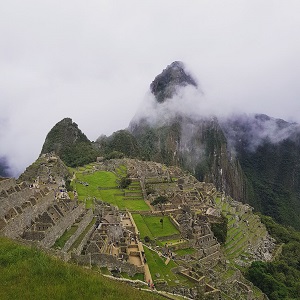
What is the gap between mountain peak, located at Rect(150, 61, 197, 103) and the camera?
164625 mm

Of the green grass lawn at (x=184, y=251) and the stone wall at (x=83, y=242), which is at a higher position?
the stone wall at (x=83, y=242)

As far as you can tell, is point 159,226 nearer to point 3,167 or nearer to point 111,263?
point 111,263

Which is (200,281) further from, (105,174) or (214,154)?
(214,154)

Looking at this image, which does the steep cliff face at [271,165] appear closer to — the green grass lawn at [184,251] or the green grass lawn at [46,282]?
the green grass lawn at [184,251]

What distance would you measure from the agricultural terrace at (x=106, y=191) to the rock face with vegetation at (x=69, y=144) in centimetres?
2183

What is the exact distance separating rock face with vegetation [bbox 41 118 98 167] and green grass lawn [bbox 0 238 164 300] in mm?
68538

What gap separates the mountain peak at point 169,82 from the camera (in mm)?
164625

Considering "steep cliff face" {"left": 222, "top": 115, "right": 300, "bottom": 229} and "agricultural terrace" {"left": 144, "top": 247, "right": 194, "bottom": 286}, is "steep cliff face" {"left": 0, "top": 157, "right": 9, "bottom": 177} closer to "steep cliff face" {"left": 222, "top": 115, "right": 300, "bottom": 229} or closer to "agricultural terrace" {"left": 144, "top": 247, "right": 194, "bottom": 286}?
"agricultural terrace" {"left": 144, "top": 247, "right": 194, "bottom": 286}

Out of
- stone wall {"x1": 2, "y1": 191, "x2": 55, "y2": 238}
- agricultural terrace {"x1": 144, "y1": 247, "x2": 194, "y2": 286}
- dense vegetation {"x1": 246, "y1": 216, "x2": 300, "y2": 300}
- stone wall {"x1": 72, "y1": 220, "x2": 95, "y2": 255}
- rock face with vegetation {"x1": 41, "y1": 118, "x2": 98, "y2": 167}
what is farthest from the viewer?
A: rock face with vegetation {"x1": 41, "y1": 118, "x2": 98, "y2": 167}

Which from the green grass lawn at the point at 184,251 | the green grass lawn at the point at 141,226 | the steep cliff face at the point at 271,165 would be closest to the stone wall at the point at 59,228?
the green grass lawn at the point at 141,226

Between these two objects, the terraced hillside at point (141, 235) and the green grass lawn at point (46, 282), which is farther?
the terraced hillside at point (141, 235)

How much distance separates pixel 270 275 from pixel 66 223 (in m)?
21.4

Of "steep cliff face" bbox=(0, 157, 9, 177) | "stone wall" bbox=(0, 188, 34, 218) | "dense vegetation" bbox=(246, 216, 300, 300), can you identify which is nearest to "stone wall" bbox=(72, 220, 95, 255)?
"stone wall" bbox=(0, 188, 34, 218)

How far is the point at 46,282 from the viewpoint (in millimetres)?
9953
